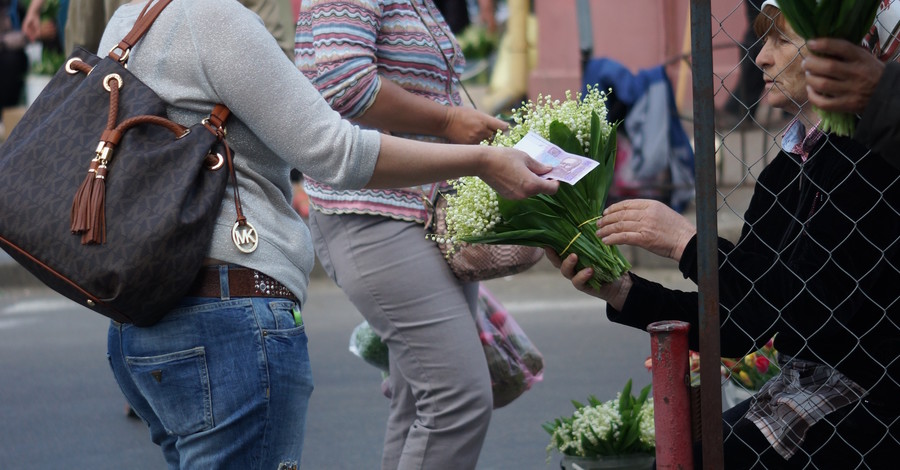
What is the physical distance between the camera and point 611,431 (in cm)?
336

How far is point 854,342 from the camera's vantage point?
2418 mm

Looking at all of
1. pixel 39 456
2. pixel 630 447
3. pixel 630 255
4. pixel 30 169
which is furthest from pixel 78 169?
pixel 630 255

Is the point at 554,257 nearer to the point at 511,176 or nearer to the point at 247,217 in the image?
the point at 511,176

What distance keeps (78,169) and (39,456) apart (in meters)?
3.19

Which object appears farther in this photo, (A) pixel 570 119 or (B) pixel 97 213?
(A) pixel 570 119

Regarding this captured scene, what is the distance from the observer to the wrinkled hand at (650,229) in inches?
97.1

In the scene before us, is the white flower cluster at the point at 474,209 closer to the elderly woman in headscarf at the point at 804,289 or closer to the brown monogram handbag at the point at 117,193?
the elderly woman in headscarf at the point at 804,289

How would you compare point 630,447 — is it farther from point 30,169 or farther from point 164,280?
point 30,169

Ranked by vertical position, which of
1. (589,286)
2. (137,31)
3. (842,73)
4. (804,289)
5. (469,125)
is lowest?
(589,286)

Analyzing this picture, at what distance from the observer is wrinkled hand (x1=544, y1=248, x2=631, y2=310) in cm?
258

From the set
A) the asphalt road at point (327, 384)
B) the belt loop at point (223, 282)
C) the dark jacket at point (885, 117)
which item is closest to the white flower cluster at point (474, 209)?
the belt loop at point (223, 282)

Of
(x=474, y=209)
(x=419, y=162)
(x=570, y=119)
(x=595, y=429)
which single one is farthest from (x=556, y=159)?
(x=595, y=429)

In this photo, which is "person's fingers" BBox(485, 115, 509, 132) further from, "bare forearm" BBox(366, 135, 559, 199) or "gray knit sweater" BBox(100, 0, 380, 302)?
"gray knit sweater" BBox(100, 0, 380, 302)

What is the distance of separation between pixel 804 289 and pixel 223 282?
1205 millimetres
